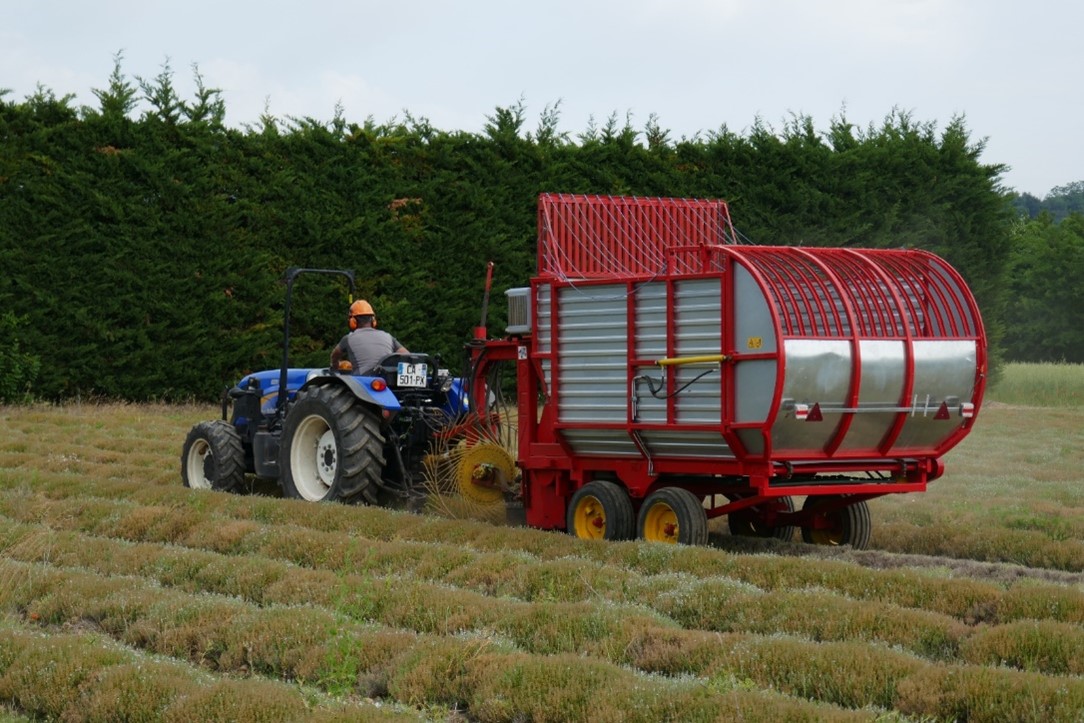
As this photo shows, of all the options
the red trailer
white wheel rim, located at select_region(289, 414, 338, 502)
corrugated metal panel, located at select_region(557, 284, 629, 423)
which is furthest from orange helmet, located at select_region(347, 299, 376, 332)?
corrugated metal panel, located at select_region(557, 284, 629, 423)

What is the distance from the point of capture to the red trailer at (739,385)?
10.2m

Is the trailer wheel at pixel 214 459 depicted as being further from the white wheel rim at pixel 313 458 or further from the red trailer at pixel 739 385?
the red trailer at pixel 739 385

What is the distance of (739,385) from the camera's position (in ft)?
33.6

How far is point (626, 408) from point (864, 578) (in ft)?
8.31

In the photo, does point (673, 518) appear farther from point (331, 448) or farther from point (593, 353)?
point (331, 448)

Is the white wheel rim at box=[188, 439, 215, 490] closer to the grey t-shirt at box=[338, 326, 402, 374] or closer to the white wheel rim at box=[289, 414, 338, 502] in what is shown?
the white wheel rim at box=[289, 414, 338, 502]

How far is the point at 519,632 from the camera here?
7.74m

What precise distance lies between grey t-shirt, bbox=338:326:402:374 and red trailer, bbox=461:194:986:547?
2.00 meters

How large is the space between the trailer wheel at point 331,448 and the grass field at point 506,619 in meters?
0.72

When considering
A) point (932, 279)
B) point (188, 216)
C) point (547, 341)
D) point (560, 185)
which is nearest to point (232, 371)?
point (188, 216)

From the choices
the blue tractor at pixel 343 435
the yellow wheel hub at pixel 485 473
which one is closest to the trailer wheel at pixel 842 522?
the yellow wheel hub at pixel 485 473

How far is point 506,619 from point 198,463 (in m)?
7.52

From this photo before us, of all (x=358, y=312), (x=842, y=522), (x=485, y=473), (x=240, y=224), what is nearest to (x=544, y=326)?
(x=485, y=473)

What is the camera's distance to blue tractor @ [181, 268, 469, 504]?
1297cm
